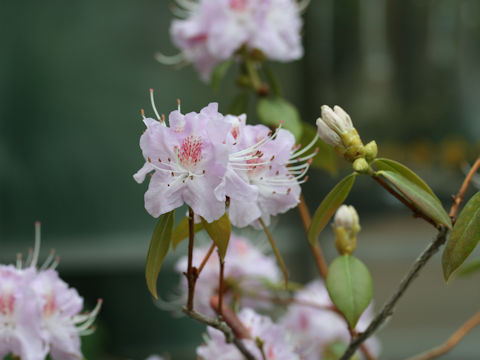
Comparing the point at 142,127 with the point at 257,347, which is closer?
the point at 257,347

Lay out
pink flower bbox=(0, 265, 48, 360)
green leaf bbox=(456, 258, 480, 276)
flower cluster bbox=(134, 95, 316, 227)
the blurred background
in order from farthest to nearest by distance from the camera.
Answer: the blurred background, green leaf bbox=(456, 258, 480, 276), pink flower bbox=(0, 265, 48, 360), flower cluster bbox=(134, 95, 316, 227)

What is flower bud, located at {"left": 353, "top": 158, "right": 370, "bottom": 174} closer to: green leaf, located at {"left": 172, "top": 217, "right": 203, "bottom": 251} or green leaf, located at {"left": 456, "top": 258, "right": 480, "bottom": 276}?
green leaf, located at {"left": 172, "top": 217, "right": 203, "bottom": 251}

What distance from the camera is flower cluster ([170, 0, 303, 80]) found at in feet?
2.57

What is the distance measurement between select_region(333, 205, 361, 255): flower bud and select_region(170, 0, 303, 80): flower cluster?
29 centimetres

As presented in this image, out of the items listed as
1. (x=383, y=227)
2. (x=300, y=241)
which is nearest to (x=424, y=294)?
(x=383, y=227)

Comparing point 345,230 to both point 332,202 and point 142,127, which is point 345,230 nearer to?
point 332,202

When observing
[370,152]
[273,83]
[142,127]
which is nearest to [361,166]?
[370,152]

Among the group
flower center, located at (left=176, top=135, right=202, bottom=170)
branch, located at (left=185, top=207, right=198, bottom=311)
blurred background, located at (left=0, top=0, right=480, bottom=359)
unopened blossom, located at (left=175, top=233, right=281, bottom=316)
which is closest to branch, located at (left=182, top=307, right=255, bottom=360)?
branch, located at (left=185, top=207, right=198, bottom=311)

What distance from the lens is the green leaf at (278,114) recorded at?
758 millimetres

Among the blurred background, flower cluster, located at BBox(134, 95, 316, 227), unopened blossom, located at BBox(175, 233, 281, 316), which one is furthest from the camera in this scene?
the blurred background

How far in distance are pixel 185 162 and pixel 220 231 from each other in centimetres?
6

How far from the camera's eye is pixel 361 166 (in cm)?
49

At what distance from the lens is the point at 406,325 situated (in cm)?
272

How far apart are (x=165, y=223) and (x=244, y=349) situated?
0.14m
